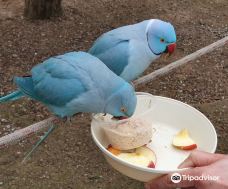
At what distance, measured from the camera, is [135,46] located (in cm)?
150

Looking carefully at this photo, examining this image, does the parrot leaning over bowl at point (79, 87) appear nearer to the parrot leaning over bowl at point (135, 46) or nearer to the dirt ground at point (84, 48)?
the parrot leaning over bowl at point (135, 46)

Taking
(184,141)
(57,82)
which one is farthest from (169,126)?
(57,82)

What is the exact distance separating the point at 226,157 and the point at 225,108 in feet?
4.14

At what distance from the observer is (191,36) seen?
2.71m

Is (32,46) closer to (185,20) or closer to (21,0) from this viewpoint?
(21,0)

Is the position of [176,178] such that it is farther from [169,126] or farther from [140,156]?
[169,126]

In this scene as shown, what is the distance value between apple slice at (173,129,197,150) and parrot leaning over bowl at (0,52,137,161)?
0.51ft

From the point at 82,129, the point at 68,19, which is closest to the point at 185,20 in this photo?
the point at 68,19

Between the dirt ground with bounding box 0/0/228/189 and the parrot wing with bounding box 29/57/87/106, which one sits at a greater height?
the parrot wing with bounding box 29/57/87/106

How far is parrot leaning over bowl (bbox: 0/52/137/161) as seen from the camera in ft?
3.87

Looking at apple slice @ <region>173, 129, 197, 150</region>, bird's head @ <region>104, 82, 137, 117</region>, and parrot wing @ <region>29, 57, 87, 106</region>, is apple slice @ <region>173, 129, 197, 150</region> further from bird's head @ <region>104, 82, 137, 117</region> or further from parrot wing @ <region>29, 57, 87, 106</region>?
parrot wing @ <region>29, 57, 87, 106</region>

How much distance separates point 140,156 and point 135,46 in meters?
0.46

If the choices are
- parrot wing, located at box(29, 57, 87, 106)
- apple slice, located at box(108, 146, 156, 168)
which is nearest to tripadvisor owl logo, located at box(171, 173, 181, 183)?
apple slice, located at box(108, 146, 156, 168)

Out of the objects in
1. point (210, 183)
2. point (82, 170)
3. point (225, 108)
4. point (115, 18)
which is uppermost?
point (210, 183)
